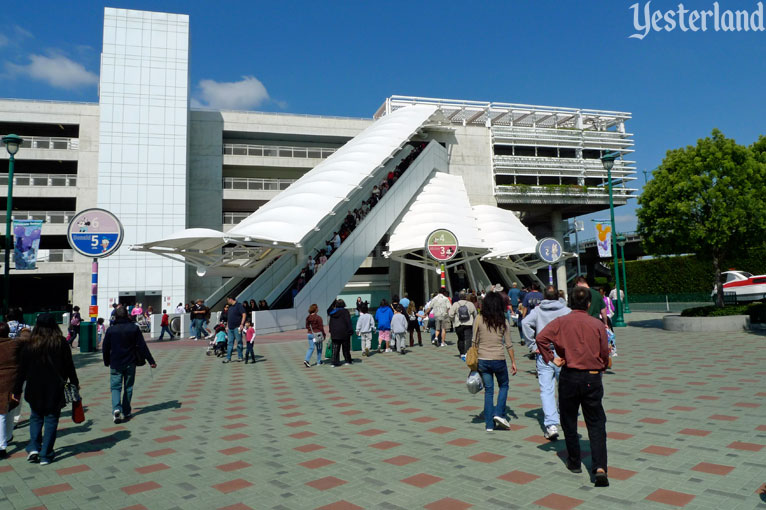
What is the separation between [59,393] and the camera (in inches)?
214

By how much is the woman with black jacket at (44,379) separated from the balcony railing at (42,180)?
123 ft

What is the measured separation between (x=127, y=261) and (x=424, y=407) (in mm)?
34536

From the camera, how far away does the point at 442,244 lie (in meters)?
17.6

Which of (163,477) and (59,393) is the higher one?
(59,393)

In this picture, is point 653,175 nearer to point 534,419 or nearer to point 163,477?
point 534,419

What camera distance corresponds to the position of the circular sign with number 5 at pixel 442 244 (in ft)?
57.4

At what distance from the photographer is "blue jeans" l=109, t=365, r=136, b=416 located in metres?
7.05

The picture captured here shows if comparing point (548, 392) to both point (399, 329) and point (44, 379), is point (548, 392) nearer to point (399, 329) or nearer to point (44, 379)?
point (44, 379)

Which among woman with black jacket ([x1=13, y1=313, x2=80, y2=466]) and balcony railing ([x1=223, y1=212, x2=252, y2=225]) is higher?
balcony railing ([x1=223, y1=212, x2=252, y2=225])

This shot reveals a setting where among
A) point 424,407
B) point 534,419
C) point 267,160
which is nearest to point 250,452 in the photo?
point 424,407

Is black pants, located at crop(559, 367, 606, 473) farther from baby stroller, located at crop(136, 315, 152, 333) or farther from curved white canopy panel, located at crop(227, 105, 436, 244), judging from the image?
baby stroller, located at crop(136, 315, 152, 333)

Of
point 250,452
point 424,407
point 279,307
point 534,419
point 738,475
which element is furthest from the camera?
point 279,307

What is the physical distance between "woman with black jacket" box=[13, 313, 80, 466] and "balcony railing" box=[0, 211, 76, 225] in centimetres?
3606

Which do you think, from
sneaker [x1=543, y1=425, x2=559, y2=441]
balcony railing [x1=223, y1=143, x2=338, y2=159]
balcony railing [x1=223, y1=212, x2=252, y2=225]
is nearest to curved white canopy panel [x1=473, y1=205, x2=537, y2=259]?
balcony railing [x1=223, y1=143, x2=338, y2=159]
